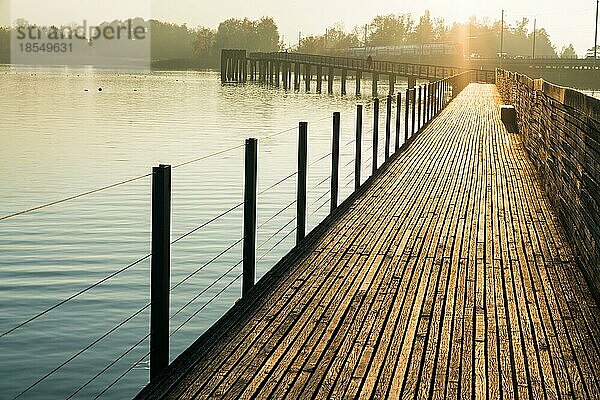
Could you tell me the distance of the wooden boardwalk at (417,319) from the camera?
4.64 m

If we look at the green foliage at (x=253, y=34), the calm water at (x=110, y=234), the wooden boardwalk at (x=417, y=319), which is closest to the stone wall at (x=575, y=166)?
the wooden boardwalk at (x=417, y=319)

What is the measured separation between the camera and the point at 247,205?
6516 millimetres

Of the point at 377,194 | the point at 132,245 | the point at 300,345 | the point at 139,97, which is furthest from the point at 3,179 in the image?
the point at 139,97

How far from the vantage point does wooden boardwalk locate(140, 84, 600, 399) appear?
183 inches

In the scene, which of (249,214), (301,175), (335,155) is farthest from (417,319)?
(335,155)

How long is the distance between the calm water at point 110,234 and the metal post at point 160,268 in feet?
2.14

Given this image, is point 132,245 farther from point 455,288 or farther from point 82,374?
point 455,288

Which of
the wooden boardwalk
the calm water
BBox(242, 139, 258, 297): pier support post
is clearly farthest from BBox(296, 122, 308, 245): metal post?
BBox(242, 139, 258, 297): pier support post

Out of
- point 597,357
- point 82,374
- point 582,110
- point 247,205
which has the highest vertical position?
point 582,110

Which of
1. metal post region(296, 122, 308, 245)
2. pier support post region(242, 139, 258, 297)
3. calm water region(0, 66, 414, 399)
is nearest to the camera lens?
pier support post region(242, 139, 258, 297)

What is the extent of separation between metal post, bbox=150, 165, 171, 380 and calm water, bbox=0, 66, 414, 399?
2.14 ft

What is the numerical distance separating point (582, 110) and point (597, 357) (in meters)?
3.00

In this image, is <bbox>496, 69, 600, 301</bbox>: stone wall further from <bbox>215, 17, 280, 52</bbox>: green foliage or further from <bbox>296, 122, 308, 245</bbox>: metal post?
<bbox>215, 17, 280, 52</bbox>: green foliage

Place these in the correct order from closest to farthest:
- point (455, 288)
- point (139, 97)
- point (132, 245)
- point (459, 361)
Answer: point (459, 361) < point (455, 288) < point (132, 245) < point (139, 97)
